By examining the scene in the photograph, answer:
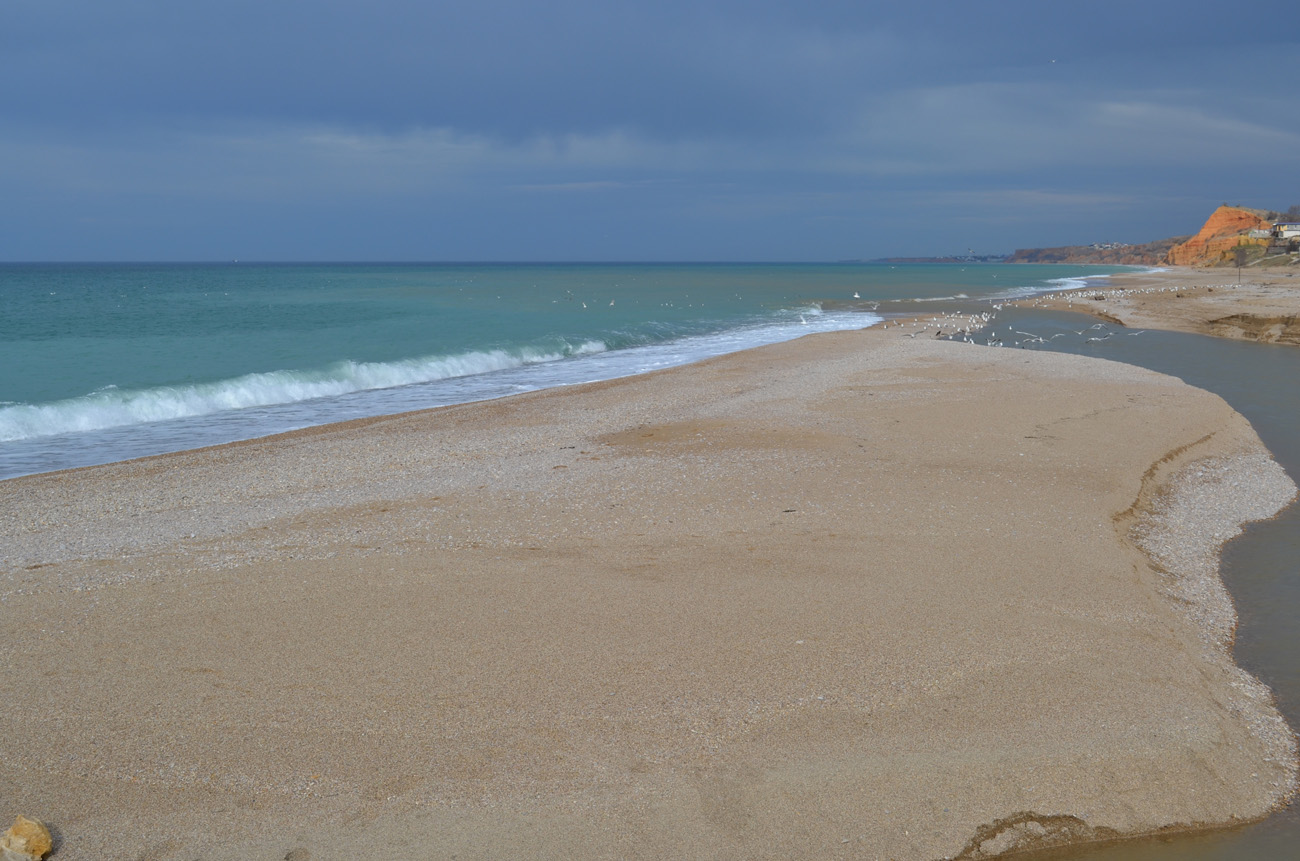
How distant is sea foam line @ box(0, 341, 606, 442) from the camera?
49.5 ft

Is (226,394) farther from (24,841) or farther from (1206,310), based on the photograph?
(1206,310)

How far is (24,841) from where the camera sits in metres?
3.25

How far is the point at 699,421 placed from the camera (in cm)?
1251

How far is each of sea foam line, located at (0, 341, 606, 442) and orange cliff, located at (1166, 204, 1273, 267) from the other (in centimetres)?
11476

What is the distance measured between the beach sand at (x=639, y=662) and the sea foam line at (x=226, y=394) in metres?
6.71


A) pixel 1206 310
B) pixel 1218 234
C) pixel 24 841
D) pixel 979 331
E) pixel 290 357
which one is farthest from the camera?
pixel 1218 234

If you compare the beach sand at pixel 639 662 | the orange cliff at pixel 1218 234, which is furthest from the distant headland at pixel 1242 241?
the beach sand at pixel 639 662

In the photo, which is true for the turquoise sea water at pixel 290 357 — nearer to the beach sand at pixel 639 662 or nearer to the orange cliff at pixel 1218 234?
the beach sand at pixel 639 662

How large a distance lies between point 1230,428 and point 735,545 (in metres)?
9.04

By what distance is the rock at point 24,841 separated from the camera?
3.22 metres

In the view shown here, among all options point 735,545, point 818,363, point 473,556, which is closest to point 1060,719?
point 735,545

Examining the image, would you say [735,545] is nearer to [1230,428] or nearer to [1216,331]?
[1230,428]

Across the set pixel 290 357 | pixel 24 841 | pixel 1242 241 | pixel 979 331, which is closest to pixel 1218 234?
pixel 1242 241

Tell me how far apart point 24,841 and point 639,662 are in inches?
114
